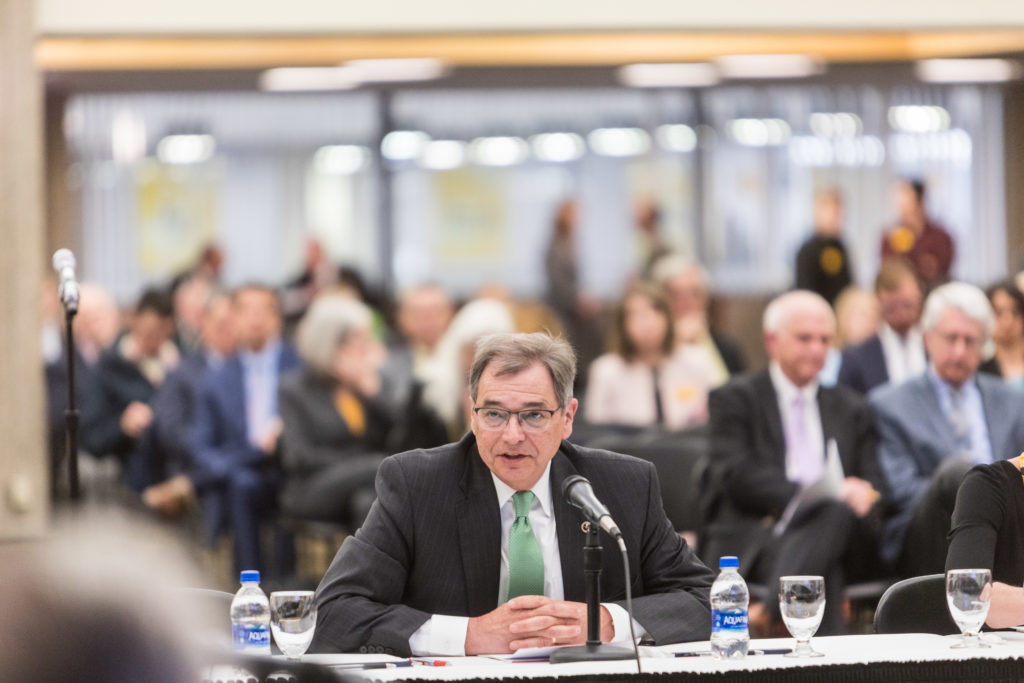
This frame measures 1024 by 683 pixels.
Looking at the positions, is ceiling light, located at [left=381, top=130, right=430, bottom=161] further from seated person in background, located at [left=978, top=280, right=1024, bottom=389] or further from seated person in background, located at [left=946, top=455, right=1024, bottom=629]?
seated person in background, located at [left=946, top=455, right=1024, bottom=629]

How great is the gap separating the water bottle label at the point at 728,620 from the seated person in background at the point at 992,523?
619 mm

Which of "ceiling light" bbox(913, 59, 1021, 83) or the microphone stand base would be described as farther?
"ceiling light" bbox(913, 59, 1021, 83)

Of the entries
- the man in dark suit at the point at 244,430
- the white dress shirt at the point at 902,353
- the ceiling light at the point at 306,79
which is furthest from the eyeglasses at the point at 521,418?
A: the ceiling light at the point at 306,79

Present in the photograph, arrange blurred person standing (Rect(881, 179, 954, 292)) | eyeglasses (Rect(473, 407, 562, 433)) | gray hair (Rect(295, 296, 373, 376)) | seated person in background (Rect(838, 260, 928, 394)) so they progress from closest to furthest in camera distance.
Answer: eyeglasses (Rect(473, 407, 562, 433)) < gray hair (Rect(295, 296, 373, 376)) < seated person in background (Rect(838, 260, 928, 394)) < blurred person standing (Rect(881, 179, 954, 292))

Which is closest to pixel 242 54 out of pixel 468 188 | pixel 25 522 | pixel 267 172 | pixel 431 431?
pixel 267 172

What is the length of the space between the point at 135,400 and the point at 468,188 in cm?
520

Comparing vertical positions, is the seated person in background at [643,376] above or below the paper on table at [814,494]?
above

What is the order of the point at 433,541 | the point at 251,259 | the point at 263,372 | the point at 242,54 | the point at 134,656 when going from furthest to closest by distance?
the point at 251,259 < the point at 242,54 < the point at 263,372 < the point at 433,541 < the point at 134,656

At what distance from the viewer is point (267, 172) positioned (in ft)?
40.2

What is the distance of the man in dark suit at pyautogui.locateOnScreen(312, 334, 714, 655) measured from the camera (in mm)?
3123

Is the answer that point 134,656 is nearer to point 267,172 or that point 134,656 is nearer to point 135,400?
point 135,400

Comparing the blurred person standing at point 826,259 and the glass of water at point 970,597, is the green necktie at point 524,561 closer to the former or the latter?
the glass of water at point 970,597

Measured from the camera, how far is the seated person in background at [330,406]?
21.3 ft

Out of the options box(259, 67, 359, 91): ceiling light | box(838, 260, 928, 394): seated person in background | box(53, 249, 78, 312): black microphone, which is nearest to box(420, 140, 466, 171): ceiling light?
box(259, 67, 359, 91): ceiling light
